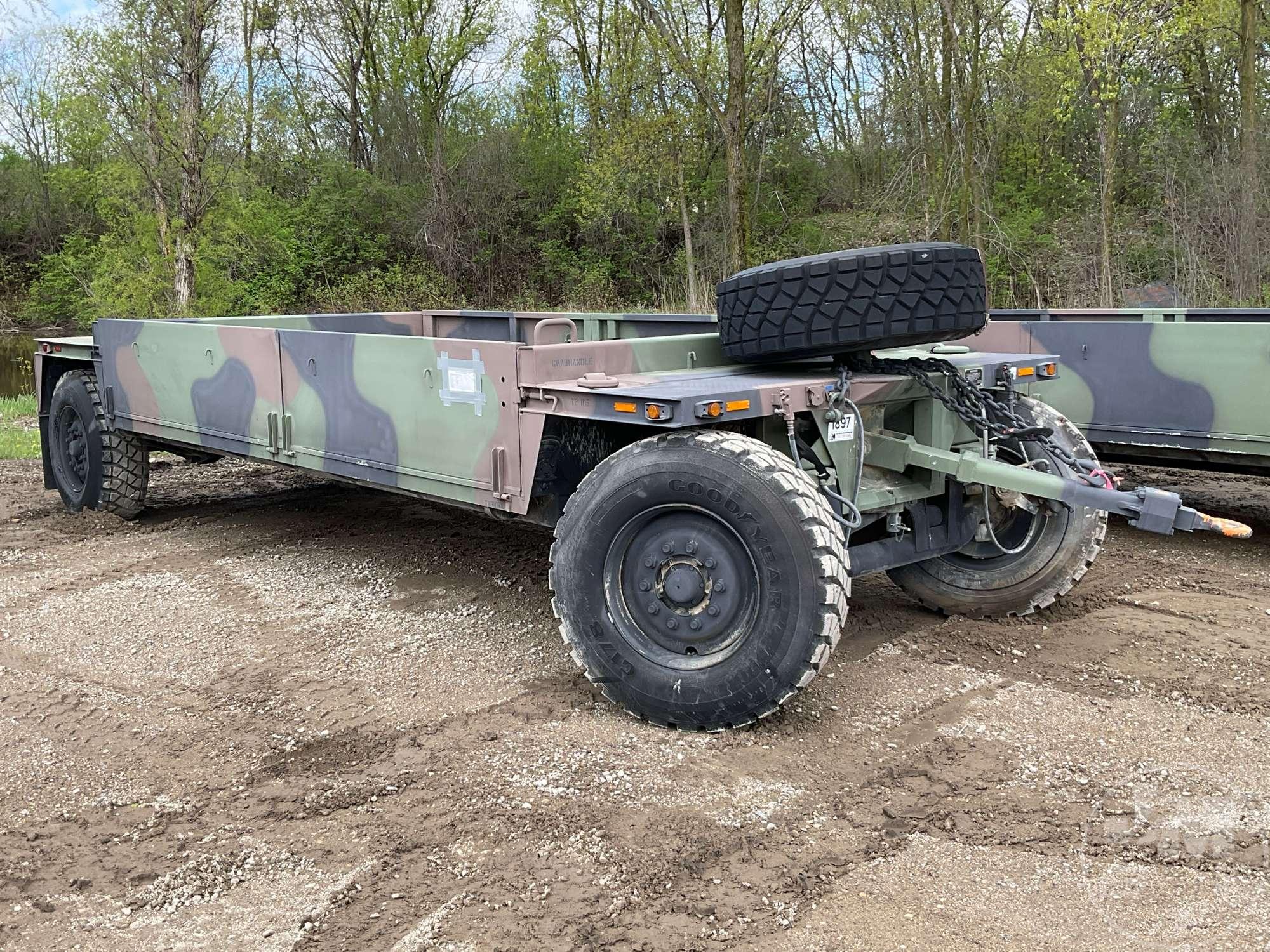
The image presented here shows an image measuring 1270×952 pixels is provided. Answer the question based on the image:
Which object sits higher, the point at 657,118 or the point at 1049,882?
the point at 657,118

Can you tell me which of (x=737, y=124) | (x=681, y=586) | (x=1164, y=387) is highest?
(x=737, y=124)

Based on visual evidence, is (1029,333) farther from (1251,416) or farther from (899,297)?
(899,297)

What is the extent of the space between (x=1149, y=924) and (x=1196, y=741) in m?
1.32

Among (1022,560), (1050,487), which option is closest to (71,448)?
(1022,560)

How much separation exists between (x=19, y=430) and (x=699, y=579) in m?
10.5

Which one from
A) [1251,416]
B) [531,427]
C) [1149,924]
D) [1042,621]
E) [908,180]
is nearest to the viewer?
[1149,924]

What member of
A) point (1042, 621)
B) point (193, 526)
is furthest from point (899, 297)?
point (193, 526)

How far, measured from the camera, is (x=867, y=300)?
4.25 m

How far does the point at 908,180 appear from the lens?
77.6ft

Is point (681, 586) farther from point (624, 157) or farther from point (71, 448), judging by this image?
point (624, 157)

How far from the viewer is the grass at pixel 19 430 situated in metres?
10.7

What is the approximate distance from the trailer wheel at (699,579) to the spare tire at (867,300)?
0.58 m

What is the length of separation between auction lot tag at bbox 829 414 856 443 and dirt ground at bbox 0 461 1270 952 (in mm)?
973

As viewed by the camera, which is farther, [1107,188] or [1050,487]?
[1107,188]
